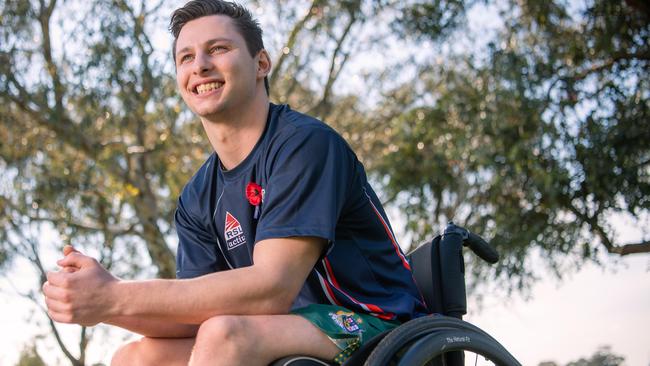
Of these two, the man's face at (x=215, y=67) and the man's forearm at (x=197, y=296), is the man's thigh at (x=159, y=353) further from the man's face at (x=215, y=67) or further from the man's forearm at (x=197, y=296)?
the man's face at (x=215, y=67)

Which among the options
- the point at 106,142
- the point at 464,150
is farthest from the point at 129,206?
the point at 464,150

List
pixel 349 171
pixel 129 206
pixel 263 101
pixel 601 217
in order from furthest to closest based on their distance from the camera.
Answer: pixel 129 206 < pixel 601 217 < pixel 263 101 < pixel 349 171

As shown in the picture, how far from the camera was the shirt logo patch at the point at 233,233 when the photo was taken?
2.59m

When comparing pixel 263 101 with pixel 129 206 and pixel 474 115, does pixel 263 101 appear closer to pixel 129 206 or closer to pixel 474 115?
pixel 474 115

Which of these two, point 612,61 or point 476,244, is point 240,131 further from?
point 612,61

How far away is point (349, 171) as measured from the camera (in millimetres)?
2465

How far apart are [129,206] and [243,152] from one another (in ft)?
30.9

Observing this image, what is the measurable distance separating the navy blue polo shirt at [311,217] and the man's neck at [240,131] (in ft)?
0.09

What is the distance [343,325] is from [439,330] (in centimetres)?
26

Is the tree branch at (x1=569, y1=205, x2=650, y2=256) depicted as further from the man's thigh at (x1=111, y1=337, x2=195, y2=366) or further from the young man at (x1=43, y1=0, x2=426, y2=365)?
the man's thigh at (x1=111, y1=337, x2=195, y2=366)

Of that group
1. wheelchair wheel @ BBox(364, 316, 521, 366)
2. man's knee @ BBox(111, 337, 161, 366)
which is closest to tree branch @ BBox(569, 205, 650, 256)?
wheelchair wheel @ BBox(364, 316, 521, 366)

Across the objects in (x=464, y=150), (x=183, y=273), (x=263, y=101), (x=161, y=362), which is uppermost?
(x=464, y=150)

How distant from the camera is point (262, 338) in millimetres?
2129

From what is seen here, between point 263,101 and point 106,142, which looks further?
point 106,142
